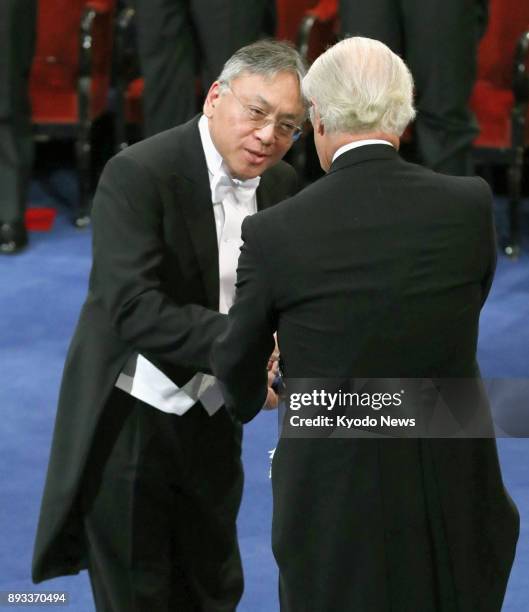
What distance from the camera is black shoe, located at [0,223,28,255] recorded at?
18.0 ft

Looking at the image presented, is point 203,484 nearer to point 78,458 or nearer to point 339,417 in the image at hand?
point 78,458

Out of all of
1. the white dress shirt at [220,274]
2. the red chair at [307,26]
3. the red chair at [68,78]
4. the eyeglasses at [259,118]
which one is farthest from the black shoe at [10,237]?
the eyeglasses at [259,118]

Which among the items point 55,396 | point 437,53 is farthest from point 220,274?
point 437,53

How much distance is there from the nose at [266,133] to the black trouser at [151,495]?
0.54m

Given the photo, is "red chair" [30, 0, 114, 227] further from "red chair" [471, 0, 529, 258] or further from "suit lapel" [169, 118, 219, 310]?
"suit lapel" [169, 118, 219, 310]

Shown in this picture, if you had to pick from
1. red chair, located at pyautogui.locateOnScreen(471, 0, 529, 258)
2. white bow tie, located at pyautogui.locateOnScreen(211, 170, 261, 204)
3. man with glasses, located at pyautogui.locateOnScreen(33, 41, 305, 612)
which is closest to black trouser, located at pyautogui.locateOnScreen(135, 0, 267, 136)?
red chair, located at pyautogui.locateOnScreen(471, 0, 529, 258)

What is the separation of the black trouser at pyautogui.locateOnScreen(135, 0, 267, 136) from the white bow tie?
9.11 ft

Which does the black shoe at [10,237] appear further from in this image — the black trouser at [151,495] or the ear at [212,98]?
the ear at [212,98]

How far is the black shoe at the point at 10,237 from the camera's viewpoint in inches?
215

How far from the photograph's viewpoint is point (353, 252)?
197 cm

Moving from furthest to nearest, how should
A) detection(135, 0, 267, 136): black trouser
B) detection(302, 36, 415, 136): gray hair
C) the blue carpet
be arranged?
detection(135, 0, 267, 136): black trouser, the blue carpet, detection(302, 36, 415, 136): gray hair

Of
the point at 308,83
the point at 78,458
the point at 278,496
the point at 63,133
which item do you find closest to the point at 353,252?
the point at 308,83

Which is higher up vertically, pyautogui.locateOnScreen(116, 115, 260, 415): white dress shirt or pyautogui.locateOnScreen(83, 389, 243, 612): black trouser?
pyautogui.locateOnScreen(116, 115, 260, 415): white dress shirt

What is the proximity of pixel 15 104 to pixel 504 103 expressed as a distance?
196 centimetres
